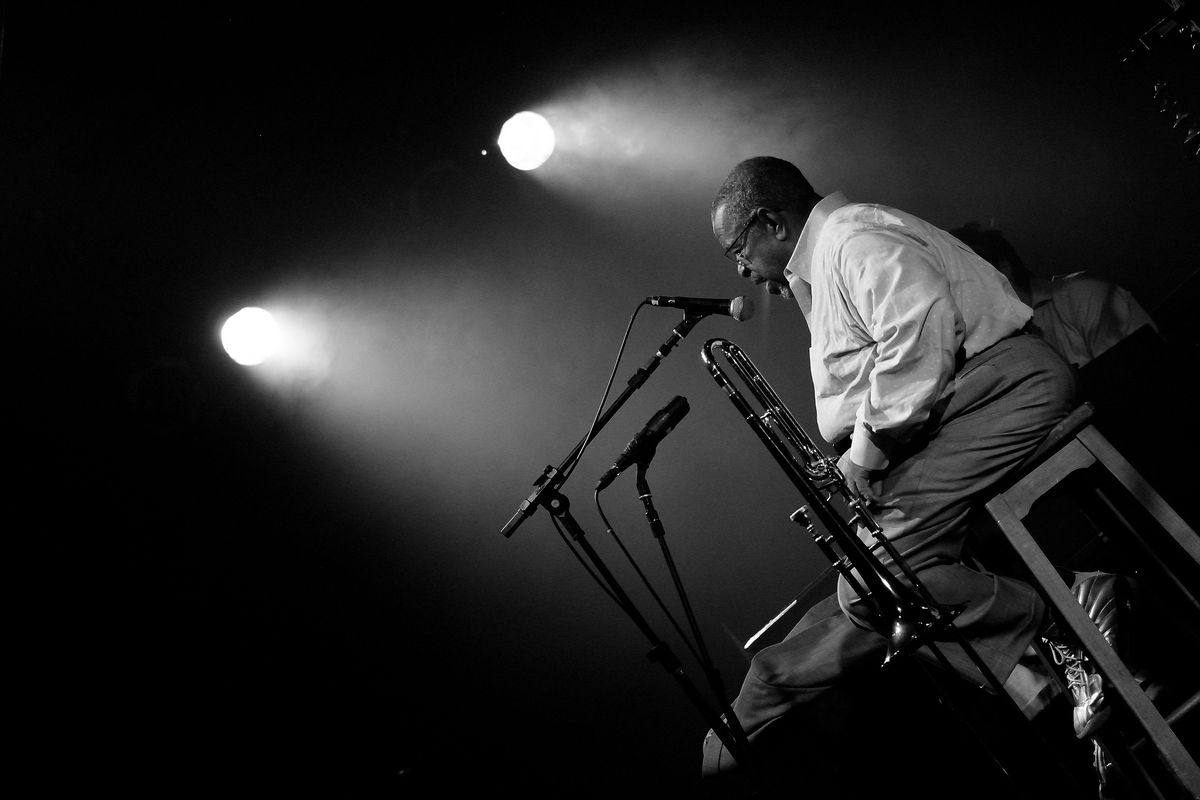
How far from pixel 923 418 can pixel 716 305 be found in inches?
34.2

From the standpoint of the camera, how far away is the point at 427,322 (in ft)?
16.8

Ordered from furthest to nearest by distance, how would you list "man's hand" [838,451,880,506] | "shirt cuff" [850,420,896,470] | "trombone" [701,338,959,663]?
"man's hand" [838,451,880,506], "shirt cuff" [850,420,896,470], "trombone" [701,338,959,663]

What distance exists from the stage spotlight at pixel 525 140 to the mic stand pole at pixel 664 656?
3.07 metres

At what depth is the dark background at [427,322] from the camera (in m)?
4.02

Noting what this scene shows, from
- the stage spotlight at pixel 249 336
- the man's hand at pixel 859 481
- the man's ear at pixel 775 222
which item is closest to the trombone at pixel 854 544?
the man's hand at pixel 859 481

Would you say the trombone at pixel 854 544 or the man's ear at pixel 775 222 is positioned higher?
the man's ear at pixel 775 222

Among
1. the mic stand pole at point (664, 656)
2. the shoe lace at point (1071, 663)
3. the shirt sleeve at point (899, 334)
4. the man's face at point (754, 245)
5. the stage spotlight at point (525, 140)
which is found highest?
the stage spotlight at point (525, 140)

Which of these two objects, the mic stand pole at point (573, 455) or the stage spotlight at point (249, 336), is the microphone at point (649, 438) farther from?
the stage spotlight at point (249, 336)

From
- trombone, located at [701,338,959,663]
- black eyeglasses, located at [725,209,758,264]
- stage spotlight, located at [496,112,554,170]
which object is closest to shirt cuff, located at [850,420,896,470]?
trombone, located at [701,338,959,663]

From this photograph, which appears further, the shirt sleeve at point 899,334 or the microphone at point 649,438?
the microphone at point 649,438

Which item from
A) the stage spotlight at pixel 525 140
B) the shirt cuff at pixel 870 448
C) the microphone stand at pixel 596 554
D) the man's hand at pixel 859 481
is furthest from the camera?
the stage spotlight at pixel 525 140

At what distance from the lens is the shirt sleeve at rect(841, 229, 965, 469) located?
1.90 metres

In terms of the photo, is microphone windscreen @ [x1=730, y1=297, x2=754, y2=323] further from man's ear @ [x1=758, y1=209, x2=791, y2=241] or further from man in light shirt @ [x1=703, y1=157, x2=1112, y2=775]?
man's ear @ [x1=758, y1=209, x2=791, y2=241]

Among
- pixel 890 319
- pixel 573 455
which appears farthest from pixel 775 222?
pixel 573 455
